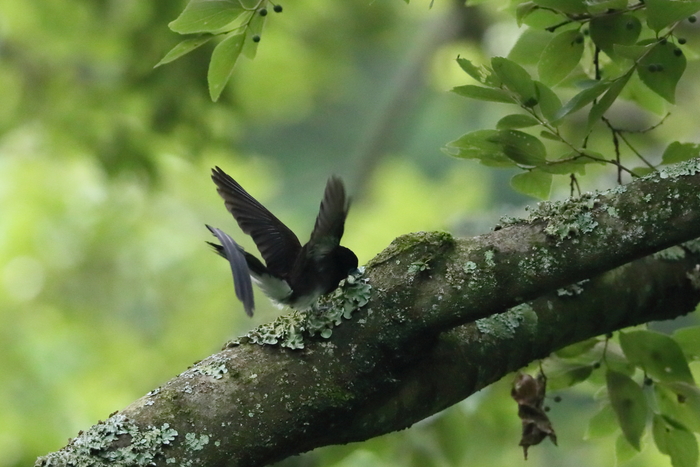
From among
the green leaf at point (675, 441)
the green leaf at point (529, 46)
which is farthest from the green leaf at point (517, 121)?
the green leaf at point (675, 441)

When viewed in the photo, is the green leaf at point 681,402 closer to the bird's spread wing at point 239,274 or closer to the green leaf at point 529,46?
the green leaf at point 529,46

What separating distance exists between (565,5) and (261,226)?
105 cm

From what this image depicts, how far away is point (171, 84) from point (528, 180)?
7.35 ft

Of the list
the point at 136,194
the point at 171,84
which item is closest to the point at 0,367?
the point at 136,194

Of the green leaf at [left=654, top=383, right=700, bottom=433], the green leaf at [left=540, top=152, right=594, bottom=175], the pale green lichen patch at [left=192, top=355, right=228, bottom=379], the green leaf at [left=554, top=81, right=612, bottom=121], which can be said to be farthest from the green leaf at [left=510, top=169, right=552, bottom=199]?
the pale green lichen patch at [left=192, top=355, right=228, bottom=379]

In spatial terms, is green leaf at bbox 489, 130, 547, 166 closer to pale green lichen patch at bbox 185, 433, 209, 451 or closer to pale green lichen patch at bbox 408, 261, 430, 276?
pale green lichen patch at bbox 408, 261, 430, 276

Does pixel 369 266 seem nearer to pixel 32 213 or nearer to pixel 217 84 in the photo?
pixel 217 84

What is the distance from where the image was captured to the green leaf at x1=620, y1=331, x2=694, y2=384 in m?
1.88

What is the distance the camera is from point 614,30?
1635 mm

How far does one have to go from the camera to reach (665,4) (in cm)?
144

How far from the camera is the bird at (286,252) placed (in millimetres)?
1735

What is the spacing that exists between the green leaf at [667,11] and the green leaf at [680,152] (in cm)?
35

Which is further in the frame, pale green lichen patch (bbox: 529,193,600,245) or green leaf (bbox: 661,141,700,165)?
green leaf (bbox: 661,141,700,165)

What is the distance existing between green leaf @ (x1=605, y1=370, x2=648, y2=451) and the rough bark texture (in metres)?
0.47
